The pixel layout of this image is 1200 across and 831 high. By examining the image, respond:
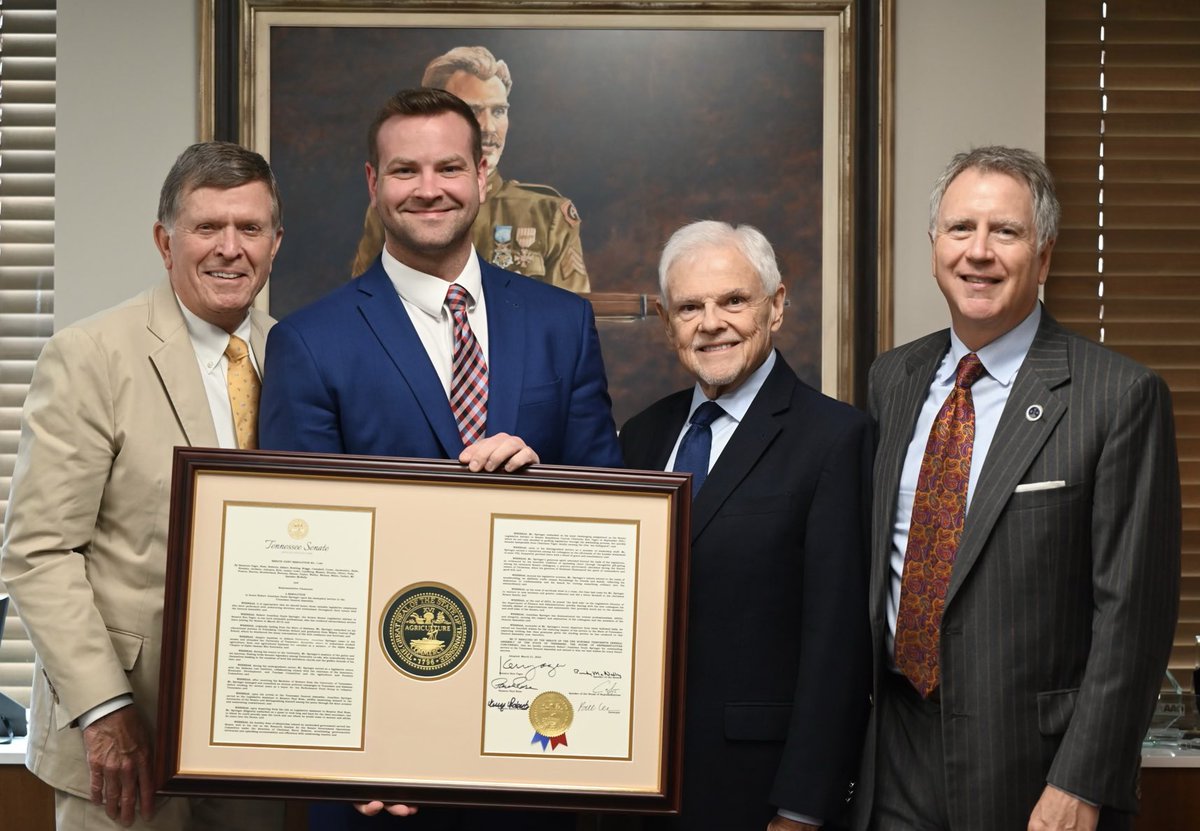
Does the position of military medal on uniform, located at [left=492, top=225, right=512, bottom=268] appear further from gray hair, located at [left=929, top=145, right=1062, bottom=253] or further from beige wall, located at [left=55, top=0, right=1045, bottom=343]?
gray hair, located at [left=929, top=145, right=1062, bottom=253]

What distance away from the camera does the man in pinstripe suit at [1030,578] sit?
1.82 meters

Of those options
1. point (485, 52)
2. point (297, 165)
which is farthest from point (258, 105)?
point (485, 52)

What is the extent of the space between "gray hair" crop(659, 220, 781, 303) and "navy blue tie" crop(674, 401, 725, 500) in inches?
9.1

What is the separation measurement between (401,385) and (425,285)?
21 centimetres

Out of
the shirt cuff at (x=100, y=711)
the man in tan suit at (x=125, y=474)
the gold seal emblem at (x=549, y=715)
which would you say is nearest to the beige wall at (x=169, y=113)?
the man in tan suit at (x=125, y=474)

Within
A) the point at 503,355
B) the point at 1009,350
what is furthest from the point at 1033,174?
the point at 503,355

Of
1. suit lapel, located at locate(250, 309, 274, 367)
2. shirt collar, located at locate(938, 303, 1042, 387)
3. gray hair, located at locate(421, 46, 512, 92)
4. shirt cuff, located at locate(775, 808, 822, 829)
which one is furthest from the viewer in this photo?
gray hair, located at locate(421, 46, 512, 92)

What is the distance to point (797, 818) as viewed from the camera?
1.92 meters

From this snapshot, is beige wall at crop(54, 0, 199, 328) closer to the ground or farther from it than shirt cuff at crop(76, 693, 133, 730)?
farther from it

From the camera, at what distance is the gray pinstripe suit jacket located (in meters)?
1.81

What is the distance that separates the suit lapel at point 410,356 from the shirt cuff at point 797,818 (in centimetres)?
79
